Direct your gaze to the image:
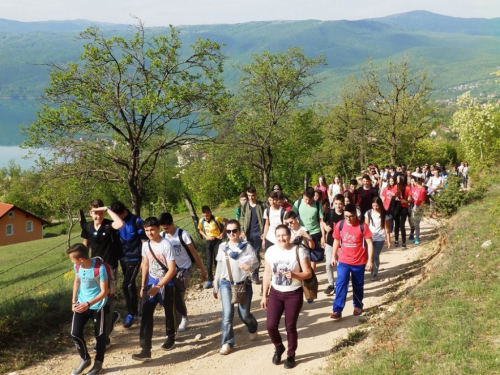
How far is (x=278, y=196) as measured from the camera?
8.41 meters

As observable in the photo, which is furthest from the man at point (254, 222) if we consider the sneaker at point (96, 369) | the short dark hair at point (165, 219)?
the sneaker at point (96, 369)

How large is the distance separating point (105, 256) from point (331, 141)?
120 feet

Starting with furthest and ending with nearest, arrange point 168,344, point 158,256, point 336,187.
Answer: point 336,187 → point 168,344 → point 158,256

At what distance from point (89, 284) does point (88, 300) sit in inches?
7.8

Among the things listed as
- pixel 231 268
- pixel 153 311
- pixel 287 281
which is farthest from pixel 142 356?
pixel 287 281

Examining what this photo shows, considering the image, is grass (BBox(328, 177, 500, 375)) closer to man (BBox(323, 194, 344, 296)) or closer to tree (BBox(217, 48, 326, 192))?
man (BBox(323, 194, 344, 296))

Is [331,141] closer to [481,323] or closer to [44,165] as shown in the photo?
[44,165]

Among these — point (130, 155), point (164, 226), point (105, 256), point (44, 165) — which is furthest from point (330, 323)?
point (44, 165)

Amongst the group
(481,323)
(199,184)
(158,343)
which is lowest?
(199,184)

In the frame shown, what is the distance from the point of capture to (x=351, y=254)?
22.0 feet

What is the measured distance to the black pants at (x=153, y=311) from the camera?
5832mm

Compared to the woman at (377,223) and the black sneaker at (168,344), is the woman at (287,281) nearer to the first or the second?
the black sneaker at (168,344)

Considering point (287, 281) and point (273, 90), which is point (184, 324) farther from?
point (273, 90)

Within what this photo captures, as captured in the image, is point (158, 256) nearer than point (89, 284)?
No
